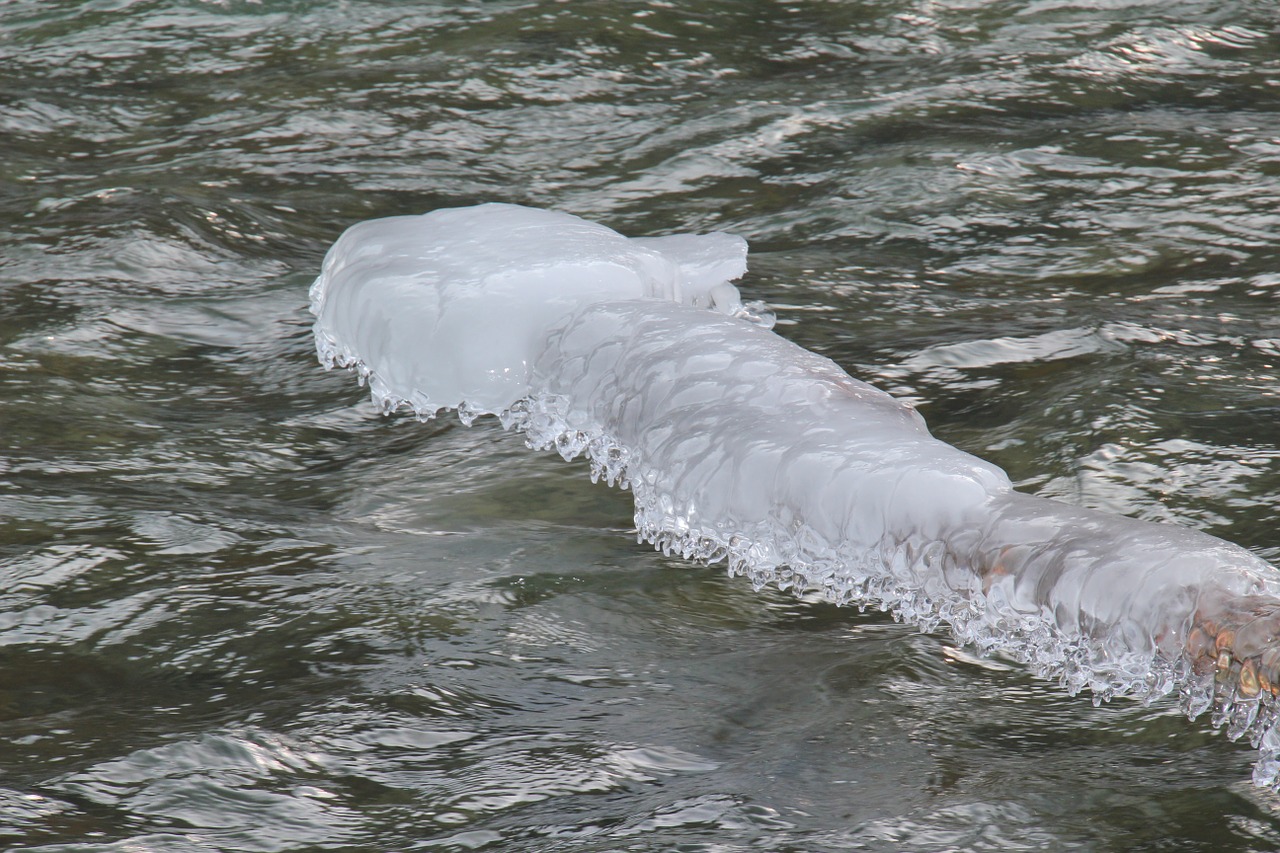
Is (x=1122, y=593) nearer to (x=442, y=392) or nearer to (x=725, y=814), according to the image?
(x=725, y=814)

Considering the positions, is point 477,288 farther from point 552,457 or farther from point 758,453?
point 758,453

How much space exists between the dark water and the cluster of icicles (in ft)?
0.48

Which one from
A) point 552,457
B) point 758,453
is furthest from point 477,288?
point 758,453

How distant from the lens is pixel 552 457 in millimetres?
3355

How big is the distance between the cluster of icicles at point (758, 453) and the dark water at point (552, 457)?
15 centimetres

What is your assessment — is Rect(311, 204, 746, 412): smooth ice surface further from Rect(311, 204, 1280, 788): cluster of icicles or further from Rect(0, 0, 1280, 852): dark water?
Rect(0, 0, 1280, 852): dark water

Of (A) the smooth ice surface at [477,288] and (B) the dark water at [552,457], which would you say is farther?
(A) the smooth ice surface at [477,288]

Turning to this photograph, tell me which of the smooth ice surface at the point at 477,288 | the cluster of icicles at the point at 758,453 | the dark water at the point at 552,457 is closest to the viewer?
the cluster of icicles at the point at 758,453

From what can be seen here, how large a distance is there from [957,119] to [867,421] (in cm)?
308

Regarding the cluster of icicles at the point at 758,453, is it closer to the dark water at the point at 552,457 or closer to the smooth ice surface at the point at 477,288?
the smooth ice surface at the point at 477,288

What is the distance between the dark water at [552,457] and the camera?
215cm

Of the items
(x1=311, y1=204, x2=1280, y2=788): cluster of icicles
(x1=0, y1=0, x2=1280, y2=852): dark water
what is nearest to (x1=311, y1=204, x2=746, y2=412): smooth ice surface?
(x1=311, y1=204, x2=1280, y2=788): cluster of icicles

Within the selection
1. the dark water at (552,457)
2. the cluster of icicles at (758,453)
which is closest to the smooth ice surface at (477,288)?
the cluster of icicles at (758,453)

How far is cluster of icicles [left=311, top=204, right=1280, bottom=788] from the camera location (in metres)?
2.04
